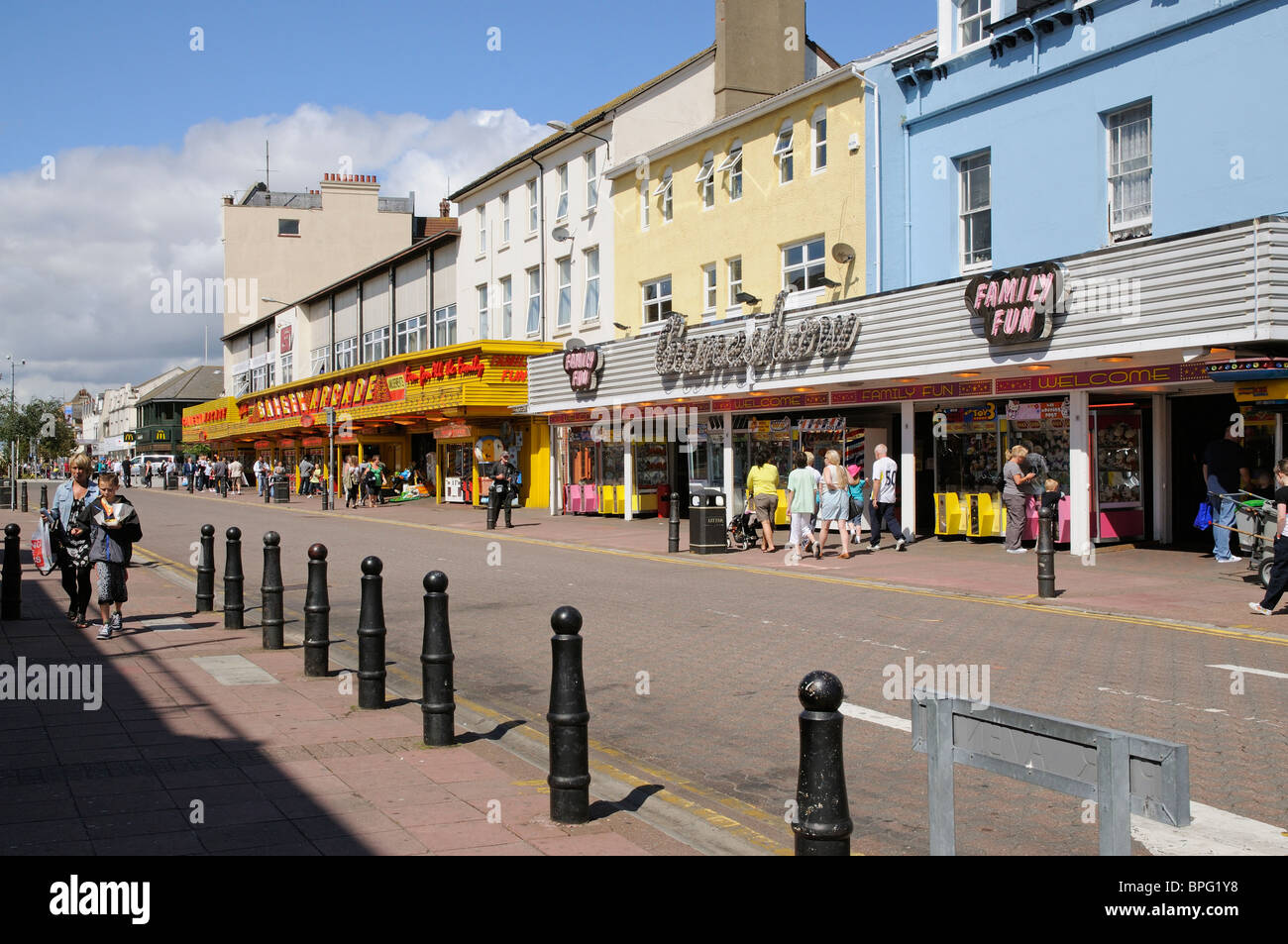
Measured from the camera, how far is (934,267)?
21.8 metres

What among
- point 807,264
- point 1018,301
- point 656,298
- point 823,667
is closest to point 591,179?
point 656,298

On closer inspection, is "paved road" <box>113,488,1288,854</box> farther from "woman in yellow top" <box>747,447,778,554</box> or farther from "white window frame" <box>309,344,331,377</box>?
"white window frame" <box>309,344,331,377</box>

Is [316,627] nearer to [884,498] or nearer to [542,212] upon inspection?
[884,498]

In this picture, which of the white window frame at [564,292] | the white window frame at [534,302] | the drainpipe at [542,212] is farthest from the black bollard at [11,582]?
the white window frame at [534,302]

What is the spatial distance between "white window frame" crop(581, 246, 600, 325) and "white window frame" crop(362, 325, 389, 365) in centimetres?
1779

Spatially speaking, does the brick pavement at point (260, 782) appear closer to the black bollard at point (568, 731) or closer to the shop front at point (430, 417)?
the black bollard at point (568, 731)

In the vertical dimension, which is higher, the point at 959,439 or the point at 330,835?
the point at 959,439

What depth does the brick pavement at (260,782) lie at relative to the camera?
4980 mm

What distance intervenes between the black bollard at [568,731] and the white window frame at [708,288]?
22.7 m

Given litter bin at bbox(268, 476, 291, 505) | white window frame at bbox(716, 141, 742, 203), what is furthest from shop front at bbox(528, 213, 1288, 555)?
litter bin at bbox(268, 476, 291, 505)

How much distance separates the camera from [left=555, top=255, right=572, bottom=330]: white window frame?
3450 centimetres

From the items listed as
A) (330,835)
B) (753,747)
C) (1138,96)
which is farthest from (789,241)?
(330,835)
